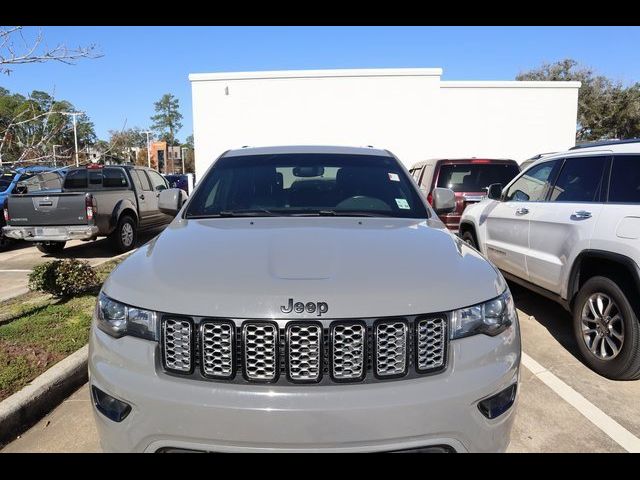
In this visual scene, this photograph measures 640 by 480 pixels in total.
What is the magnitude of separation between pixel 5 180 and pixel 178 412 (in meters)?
11.6

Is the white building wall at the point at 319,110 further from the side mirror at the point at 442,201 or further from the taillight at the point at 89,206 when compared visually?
the side mirror at the point at 442,201

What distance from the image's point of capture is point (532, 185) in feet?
17.7

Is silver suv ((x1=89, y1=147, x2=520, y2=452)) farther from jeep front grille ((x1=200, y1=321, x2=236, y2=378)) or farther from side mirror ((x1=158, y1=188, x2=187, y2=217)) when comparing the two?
side mirror ((x1=158, y1=188, x2=187, y2=217))

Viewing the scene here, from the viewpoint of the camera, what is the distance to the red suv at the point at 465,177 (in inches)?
317

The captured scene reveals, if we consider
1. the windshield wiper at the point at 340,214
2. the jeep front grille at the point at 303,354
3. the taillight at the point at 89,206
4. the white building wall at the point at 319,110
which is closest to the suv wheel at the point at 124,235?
the taillight at the point at 89,206

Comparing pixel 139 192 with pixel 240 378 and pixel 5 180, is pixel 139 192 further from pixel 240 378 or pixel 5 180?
pixel 240 378

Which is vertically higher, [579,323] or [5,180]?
[5,180]

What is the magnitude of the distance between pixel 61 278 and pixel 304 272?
421 centimetres

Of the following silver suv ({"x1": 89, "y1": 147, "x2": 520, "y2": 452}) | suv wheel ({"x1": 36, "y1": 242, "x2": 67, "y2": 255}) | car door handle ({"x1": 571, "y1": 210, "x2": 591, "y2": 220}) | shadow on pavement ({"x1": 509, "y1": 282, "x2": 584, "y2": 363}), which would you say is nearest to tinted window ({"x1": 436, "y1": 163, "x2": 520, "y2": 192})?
shadow on pavement ({"x1": 509, "y1": 282, "x2": 584, "y2": 363})

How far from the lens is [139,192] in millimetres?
10727

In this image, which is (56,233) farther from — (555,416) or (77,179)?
(555,416)

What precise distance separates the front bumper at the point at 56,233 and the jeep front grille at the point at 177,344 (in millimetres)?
7670

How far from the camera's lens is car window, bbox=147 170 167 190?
1176 cm
